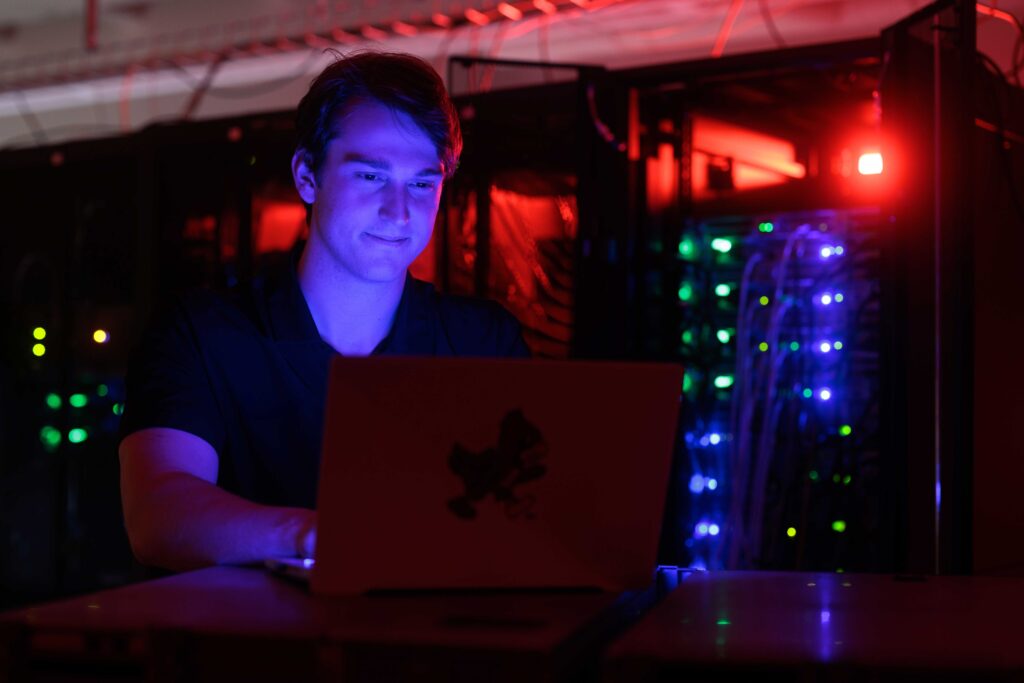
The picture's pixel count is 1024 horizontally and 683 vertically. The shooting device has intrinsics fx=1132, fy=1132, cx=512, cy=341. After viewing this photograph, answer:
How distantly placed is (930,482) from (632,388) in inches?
49.6

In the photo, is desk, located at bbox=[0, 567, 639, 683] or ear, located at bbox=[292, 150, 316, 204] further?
ear, located at bbox=[292, 150, 316, 204]

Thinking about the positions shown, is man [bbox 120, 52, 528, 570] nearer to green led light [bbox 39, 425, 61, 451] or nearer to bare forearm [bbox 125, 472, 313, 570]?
bare forearm [bbox 125, 472, 313, 570]

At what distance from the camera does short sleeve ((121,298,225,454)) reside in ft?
4.95

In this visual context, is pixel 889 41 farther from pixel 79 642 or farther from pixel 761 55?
pixel 79 642

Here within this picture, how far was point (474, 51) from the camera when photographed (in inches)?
162

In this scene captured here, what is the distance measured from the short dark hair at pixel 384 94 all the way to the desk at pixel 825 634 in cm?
77

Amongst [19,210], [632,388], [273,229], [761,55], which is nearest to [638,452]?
[632,388]

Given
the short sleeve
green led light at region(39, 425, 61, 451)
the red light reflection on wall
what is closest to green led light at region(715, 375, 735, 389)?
A: the red light reflection on wall

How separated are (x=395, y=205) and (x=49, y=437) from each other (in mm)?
2574

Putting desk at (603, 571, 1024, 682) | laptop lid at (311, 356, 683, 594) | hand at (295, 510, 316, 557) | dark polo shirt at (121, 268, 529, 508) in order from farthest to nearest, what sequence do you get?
dark polo shirt at (121, 268, 529, 508) → hand at (295, 510, 316, 557) → laptop lid at (311, 356, 683, 594) → desk at (603, 571, 1024, 682)

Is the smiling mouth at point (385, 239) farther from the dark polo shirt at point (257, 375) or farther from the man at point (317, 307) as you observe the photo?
the dark polo shirt at point (257, 375)

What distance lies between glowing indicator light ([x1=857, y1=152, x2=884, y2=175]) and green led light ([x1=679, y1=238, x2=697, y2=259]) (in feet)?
1.46

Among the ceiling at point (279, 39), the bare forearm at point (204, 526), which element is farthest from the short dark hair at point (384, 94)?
the ceiling at point (279, 39)

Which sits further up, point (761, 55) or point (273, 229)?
point (761, 55)
